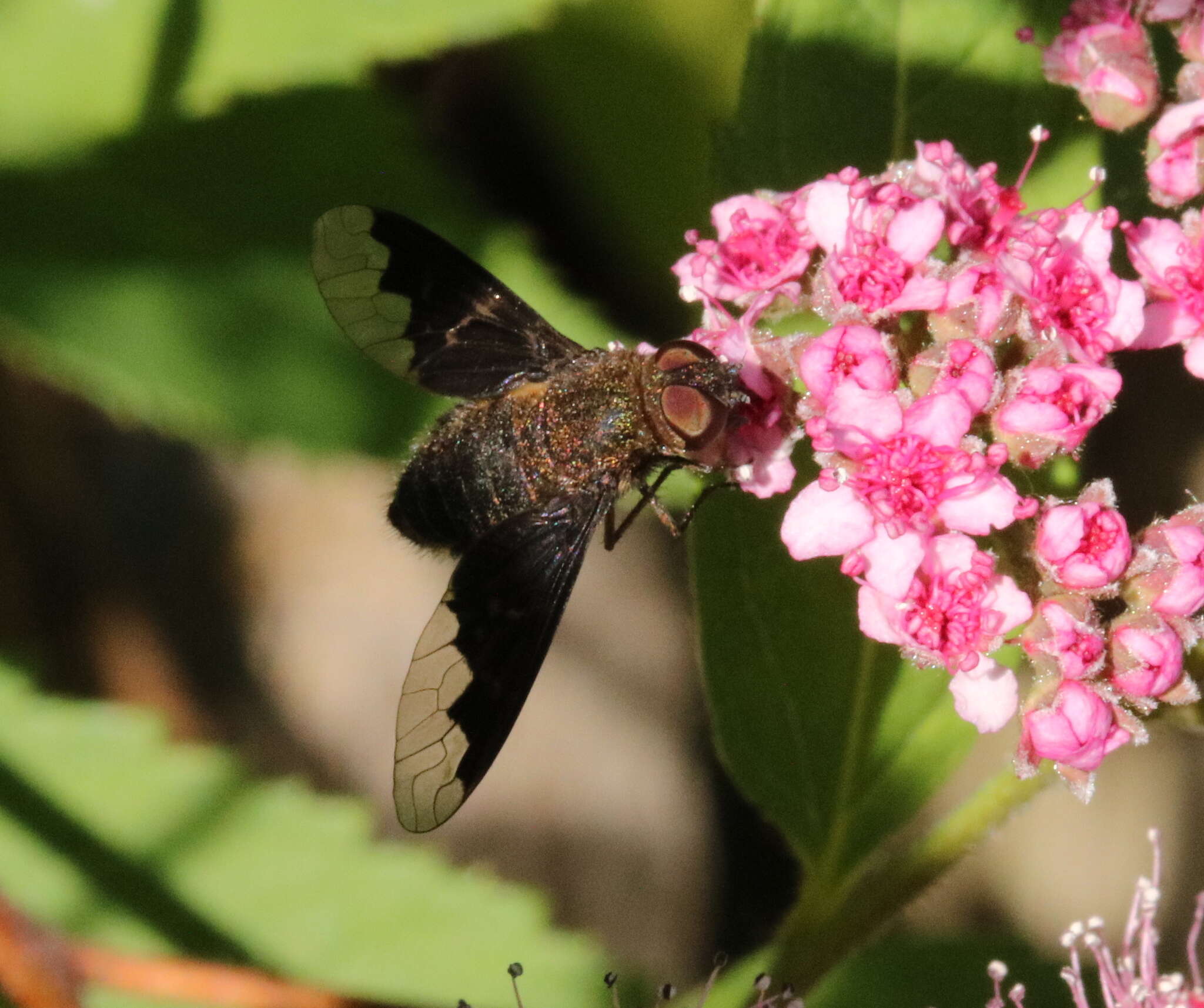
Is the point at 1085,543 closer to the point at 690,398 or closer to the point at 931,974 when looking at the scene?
the point at 690,398

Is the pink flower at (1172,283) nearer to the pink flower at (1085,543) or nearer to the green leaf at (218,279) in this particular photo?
the pink flower at (1085,543)

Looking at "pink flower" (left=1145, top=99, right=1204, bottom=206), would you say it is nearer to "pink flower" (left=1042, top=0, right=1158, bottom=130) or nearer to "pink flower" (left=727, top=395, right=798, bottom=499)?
"pink flower" (left=1042, top=0, right=1158, bottom=130)

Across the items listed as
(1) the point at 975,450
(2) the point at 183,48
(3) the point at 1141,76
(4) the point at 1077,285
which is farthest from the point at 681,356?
(2) the point at 183,48

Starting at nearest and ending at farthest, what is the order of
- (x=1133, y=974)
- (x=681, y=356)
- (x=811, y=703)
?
1. (x=681, y=356)
2. (x=1133, y=974)
3. (x=811, y=703)

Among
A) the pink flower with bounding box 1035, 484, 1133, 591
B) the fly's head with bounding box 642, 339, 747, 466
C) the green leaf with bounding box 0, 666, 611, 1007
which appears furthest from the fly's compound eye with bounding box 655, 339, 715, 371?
the green leaf with bounding box 0, 666, 611, 1007

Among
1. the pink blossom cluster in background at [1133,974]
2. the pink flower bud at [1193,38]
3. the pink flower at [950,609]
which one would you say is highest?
the pink flower bud at [1193,38]

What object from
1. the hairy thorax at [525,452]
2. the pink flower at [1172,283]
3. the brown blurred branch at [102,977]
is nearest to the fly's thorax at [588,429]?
the hairy thorax at [525,452]
